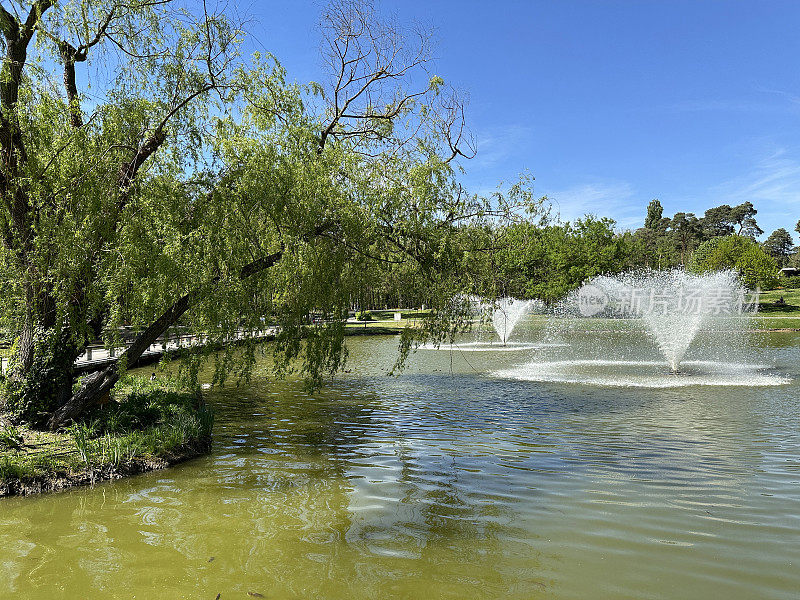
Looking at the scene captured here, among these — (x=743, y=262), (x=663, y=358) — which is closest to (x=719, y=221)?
(x=743, y=262)

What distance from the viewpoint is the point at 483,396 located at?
16.3m

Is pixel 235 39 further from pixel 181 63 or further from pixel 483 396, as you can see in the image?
pixel 483 396

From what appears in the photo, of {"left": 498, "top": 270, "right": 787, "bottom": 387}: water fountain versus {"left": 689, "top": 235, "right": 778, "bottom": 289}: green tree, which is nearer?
{"left": 498, "top": 270, "right": 787, "bottom": 387}: water fountain

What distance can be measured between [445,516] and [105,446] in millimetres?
5796

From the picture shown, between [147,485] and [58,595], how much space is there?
342cm

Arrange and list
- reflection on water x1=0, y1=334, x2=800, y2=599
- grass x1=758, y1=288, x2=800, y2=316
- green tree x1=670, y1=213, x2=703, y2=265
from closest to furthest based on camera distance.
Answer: reflection on water x1=0, y1=334, x2=800, y2=599 < grass x1=758, y1=288, x2=800, y2=316 < green tree x1=670, y1=213, x2=703, y2=265

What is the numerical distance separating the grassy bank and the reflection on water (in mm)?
396

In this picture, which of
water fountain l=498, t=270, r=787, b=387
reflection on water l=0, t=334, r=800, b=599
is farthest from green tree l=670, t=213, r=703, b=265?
reflection on water l=0, t=334, r=800, b=599

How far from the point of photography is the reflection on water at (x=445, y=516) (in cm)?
529

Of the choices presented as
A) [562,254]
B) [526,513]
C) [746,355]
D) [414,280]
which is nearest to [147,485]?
[526,513]

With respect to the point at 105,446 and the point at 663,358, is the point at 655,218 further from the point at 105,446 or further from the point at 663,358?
the point at 105,446

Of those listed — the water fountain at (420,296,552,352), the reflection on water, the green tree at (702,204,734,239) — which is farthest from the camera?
the green tree at (702,204,734,239)

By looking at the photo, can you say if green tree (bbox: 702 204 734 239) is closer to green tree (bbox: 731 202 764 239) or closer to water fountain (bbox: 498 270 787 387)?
green tree (bbox: 731 202 764 239)

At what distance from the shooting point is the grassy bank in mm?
8281
